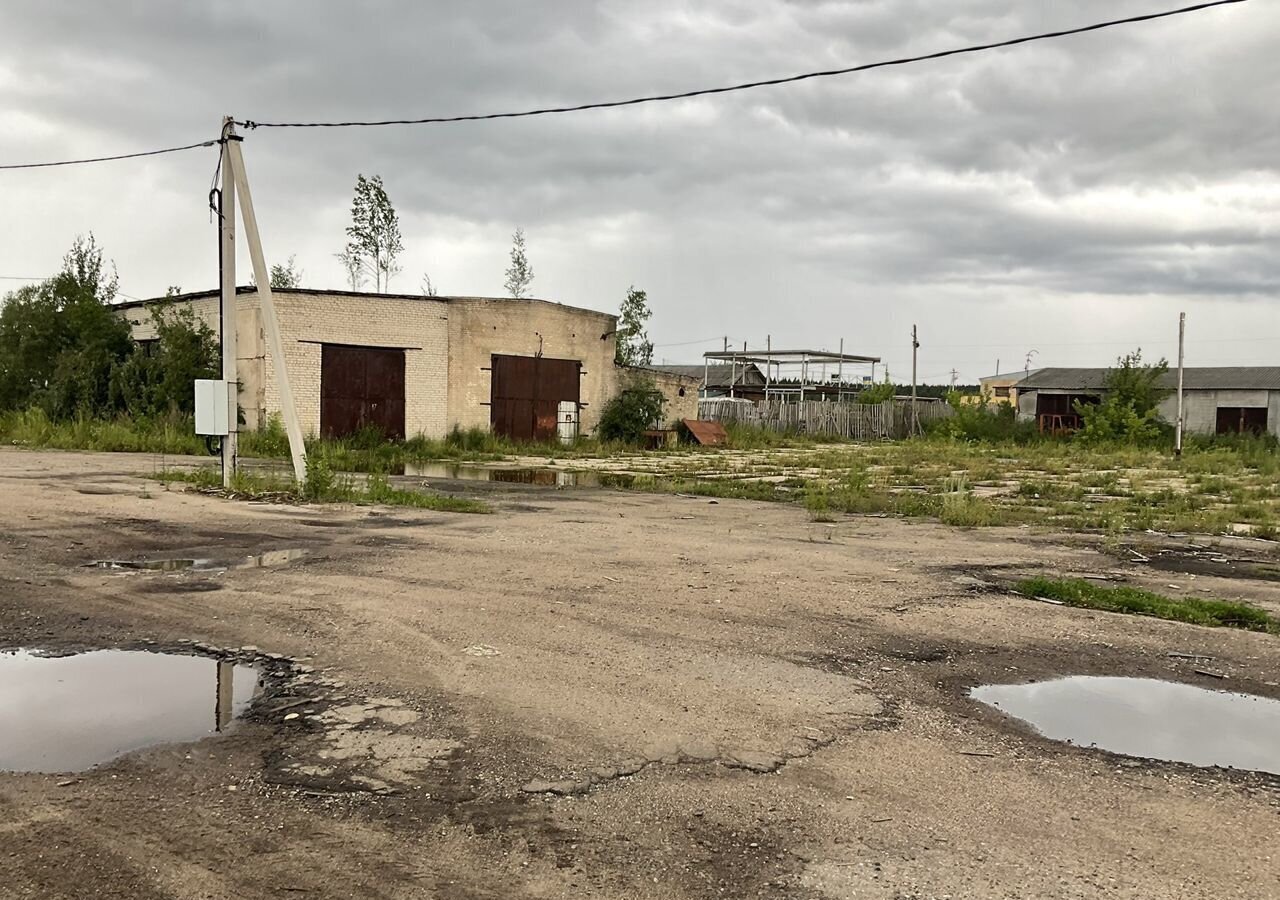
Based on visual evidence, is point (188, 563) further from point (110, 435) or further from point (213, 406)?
point (110, 435)

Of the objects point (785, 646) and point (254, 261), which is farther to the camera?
point (254, 261)

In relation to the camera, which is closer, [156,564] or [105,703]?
[105,703]

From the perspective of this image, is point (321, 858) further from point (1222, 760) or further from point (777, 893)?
point (1222, 760)

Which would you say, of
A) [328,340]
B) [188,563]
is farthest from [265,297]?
[328,340]

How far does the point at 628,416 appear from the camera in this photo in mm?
30656

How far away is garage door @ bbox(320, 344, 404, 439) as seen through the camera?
25.3 meters

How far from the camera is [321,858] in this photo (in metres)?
2.89

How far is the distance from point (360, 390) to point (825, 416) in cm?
2508

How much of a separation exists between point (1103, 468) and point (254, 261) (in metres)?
21.4

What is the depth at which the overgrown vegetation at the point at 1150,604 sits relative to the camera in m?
6.49

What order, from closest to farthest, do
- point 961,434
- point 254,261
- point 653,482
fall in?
point 254,261 → point 653,482 → point 961,434

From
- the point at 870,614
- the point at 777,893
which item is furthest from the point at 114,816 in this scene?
the point at 870,614

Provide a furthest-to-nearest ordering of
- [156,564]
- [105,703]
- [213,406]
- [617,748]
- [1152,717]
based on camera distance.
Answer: [213,406]
[156,564]
[1152,717]
[105,703]
[617,748]

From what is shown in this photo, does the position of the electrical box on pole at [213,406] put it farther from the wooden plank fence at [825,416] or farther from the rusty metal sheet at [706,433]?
the wooden plank fence at [825,416]
